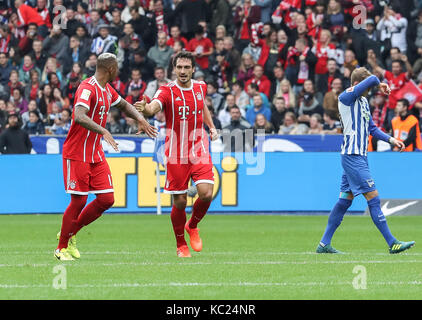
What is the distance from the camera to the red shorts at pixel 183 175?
1163 cm

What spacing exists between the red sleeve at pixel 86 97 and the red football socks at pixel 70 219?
107 cm

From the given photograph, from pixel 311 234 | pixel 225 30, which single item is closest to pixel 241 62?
pixel 225 30

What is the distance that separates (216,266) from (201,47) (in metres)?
15.7

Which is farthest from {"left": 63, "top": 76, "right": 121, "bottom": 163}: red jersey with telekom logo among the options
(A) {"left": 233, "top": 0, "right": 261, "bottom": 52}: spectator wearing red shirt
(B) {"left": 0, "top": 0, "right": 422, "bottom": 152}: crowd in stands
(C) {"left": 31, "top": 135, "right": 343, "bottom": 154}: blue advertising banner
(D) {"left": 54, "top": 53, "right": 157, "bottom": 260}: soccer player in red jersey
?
(A) {"left": 233, "top": 0, "right": 261, "bottom": 52}: spectator wearing red shirt

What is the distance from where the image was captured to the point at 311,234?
16094 mm

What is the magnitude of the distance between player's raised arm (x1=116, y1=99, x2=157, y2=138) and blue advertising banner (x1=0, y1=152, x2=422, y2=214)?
29.8 feet

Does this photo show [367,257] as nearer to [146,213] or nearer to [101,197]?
[101,197]

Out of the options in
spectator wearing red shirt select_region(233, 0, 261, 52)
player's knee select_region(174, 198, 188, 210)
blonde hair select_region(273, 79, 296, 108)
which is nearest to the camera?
player's knee select_region(174, 198, 188, 210)

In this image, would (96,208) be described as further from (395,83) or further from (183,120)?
(395,83)

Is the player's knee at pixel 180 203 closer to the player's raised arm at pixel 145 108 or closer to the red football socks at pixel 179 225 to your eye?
the red football socks at pixel 179 225

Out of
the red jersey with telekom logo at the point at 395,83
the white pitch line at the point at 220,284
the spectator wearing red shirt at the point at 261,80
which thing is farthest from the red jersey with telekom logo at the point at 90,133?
the spectator wearing red shirt at the point at 261,80

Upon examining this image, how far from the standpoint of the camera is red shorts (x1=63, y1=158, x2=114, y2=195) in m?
11.3

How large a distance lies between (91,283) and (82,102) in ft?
9.03

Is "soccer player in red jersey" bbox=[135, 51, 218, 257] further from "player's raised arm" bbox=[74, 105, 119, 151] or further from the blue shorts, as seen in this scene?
the blue shorts
